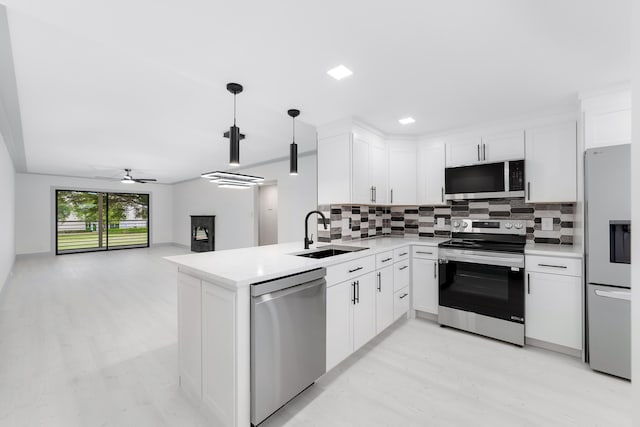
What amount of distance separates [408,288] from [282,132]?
2805 mm

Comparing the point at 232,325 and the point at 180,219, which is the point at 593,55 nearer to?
the point at 232,325

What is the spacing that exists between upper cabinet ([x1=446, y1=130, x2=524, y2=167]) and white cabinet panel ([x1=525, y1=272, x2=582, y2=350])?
1.37 m

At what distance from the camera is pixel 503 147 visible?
3.11m

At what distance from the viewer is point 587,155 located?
228 cm

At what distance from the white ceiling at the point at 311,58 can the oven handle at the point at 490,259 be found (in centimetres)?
157

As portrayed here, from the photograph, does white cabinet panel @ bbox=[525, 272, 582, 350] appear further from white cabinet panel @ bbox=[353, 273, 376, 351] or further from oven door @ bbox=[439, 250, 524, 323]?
white cabinet panel @ bbox=[353, 273, 376, 351]

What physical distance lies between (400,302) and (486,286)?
909mm

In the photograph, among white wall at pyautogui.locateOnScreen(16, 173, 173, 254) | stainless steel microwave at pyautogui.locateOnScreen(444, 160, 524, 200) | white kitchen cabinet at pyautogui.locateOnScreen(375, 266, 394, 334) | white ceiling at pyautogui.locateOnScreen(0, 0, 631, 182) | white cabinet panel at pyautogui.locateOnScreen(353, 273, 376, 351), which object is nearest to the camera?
white ceiling at pyautogui.locateOnScreen(0, 0, 631, 182)

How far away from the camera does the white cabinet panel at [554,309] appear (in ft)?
7.88

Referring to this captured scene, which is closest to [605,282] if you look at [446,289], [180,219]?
[446,289]

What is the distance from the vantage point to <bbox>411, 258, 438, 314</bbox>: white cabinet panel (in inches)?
124

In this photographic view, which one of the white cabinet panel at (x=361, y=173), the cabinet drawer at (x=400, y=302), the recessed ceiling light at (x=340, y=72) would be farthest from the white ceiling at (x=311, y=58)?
the cabinet drawer at (x=400, y=302)

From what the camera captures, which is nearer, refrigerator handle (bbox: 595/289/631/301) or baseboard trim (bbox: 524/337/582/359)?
refrigerator handle (bbox: 595/289/631/301)

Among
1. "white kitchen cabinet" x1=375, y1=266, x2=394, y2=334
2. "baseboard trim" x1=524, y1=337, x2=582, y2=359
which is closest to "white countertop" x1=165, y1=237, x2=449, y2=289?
"white kitchen cabinet" x1=375, y1=266, x2=394, y2=334
